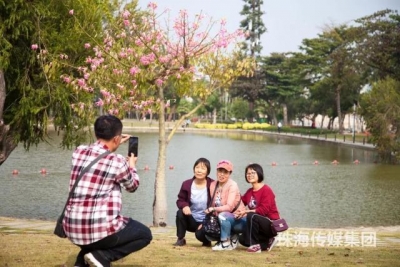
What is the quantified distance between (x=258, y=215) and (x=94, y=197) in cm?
323

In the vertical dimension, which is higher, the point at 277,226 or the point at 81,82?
the point at 81,82

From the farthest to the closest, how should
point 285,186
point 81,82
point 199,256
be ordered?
point 285,186 → point 81,82 → point 199,256

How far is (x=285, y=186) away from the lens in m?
24.3

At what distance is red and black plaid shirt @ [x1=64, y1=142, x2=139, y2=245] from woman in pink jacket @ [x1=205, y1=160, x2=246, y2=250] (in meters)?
2.95

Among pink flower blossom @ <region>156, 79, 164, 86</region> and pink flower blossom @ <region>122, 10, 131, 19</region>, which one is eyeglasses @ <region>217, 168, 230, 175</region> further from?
Result: pink flower blossom @ <region>122, 10, 131, 19</region>

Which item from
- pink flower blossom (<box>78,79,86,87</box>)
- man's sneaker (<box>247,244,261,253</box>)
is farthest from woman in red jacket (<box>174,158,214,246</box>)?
pink flower blossom (<box>78,79,86,87</box>)

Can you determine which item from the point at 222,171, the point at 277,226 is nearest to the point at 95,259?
the point at 222,171

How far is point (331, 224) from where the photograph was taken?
53.0 ft

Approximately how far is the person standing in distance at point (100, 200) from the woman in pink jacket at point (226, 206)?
2752 millimetres

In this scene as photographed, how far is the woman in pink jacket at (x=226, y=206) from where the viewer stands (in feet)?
26.0

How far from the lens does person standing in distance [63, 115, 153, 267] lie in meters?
5.07

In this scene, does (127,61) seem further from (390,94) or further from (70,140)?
(390,94)

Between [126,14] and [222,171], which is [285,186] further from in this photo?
[222,171]

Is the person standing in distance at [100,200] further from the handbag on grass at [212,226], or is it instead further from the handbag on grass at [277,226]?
the handbag on grass at [277,226]
